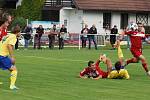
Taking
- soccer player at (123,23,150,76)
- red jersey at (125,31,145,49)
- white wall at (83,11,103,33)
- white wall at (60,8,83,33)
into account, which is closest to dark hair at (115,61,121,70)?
soccer player at (123,23,150,76)

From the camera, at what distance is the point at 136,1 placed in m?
63.6

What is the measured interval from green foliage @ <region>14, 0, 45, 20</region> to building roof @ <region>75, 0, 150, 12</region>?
4188mm

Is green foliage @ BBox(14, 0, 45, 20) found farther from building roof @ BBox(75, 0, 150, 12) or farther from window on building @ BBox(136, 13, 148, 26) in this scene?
window on building @ BBox(136, 13, 148, 26)

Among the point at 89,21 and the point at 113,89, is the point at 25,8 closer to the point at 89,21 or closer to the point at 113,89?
the point at 89,21

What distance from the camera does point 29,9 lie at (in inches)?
2307

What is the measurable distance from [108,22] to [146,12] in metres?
4.66

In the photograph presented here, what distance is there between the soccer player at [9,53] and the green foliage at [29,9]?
43271mm

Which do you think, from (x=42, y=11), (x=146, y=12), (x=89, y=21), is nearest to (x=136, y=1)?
(x=146, y=12)

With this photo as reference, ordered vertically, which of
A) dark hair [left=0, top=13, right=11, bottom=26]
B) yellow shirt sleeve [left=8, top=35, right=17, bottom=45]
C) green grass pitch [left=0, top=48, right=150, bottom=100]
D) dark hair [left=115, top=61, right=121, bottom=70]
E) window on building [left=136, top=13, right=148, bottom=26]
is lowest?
green grass pitch [left=0, top=48, right=150, bottom=100]

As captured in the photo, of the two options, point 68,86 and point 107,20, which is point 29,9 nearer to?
point 107,20

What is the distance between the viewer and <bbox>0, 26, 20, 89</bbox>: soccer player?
14.6 metres

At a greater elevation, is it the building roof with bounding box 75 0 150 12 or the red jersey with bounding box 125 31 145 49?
the building roof with bounding box 75 0 150 12

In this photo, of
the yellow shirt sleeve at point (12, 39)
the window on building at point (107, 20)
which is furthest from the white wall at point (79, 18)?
the yellow shirt sleeve at point (12, 39)

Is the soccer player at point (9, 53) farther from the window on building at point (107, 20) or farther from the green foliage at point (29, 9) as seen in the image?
the window on building at point (107, 20)
